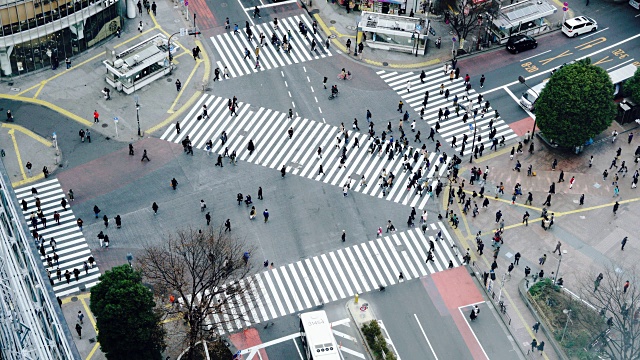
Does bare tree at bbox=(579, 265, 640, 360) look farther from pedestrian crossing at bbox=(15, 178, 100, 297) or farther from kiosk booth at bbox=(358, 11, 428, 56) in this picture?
pedestrian crossing at bbox=(15, 178, 100, 297)

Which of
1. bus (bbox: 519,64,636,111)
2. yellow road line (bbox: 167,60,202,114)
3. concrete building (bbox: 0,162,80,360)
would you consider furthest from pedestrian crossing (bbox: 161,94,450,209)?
concrete building (bbox: 0,162,80,360)

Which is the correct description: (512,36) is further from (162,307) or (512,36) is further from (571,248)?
(162,307)

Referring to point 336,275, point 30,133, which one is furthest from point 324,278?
point 30,133

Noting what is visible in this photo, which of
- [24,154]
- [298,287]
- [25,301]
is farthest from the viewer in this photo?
[24,154]

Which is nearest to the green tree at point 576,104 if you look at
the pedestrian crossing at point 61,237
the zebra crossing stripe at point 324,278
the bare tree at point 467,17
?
the bare tree at point 467,17

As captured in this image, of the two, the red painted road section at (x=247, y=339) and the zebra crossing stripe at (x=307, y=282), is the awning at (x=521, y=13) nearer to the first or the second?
the zebra crossing stripe at (x=307, y=282)

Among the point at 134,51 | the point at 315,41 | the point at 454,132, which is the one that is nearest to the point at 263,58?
the point at 315,41

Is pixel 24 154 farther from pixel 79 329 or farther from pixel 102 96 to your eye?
pixel 79 329
